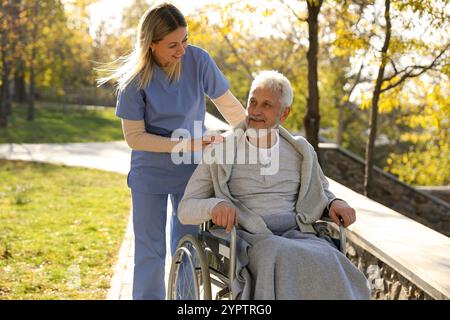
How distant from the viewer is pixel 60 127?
20781mm

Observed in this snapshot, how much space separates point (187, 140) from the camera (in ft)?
10.4

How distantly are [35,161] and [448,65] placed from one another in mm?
7628

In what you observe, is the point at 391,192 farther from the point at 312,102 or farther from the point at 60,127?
the point at 60,127

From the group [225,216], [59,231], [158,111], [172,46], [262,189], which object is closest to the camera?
[225,216]

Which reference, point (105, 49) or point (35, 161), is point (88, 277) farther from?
point (105, 49)

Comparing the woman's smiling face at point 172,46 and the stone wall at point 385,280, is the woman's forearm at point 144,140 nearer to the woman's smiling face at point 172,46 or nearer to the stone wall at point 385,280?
the woman's smiling face at point 172,46

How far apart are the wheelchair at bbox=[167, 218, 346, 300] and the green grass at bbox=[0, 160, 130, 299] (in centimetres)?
153

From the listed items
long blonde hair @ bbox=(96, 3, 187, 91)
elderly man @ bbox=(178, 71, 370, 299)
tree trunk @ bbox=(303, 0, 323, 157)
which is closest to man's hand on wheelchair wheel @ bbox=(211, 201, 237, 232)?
elderly man @ bbox=(178, 71, 370, 299)

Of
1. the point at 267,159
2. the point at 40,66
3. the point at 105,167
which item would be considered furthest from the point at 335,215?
the point at 40,66

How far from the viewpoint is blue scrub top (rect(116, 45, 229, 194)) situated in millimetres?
3307

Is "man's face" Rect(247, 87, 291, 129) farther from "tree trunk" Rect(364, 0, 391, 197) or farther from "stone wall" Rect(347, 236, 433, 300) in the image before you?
"tree trunk" Rect(364, 0, 391, 197)

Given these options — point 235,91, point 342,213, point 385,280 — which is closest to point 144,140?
point 342,213

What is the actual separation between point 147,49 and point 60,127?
59.2ft

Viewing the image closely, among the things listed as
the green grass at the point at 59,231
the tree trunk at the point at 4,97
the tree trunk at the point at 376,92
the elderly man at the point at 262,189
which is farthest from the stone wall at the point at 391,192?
the tree trunk at the point at 4,97
